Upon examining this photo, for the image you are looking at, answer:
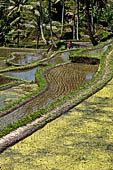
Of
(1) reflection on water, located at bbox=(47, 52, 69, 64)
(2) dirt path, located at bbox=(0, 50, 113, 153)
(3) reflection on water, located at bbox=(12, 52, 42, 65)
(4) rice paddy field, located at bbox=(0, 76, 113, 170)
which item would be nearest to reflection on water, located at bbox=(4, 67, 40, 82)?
(1) reflection on water, located at bbox=(47, 52, 69, 64)

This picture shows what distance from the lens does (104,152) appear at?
5672 millimetres

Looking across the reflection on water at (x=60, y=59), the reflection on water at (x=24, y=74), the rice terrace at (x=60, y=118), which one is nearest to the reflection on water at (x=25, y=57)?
the reflection on water at (x=60, y=59)

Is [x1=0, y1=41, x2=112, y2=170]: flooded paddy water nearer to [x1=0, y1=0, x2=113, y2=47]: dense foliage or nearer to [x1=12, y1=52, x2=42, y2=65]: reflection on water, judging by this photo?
[x1=12, y1=52, x2=42, y2=65]: reflection on water

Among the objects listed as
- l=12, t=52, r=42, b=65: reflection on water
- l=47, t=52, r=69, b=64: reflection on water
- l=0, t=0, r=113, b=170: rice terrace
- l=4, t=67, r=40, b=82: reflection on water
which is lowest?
l=12, t=52, r=42, b=65: reflection on water

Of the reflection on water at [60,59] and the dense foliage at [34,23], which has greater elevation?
the dense foliage at [34,23]

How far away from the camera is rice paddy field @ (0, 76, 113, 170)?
5234 millimetres

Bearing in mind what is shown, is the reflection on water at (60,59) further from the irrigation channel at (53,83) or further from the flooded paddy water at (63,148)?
the flooded paddy water at (63,148)

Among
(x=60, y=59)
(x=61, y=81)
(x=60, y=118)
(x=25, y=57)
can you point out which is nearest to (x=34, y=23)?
(x=25, y=57)

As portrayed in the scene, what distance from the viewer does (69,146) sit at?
5.96 m

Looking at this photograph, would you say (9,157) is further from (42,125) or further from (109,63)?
(109,63)

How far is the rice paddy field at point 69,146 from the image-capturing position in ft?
17.2

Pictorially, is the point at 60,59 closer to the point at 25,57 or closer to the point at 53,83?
the point at 25,57

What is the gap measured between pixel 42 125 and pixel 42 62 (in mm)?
14705

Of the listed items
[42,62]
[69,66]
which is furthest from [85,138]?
[42,62]
